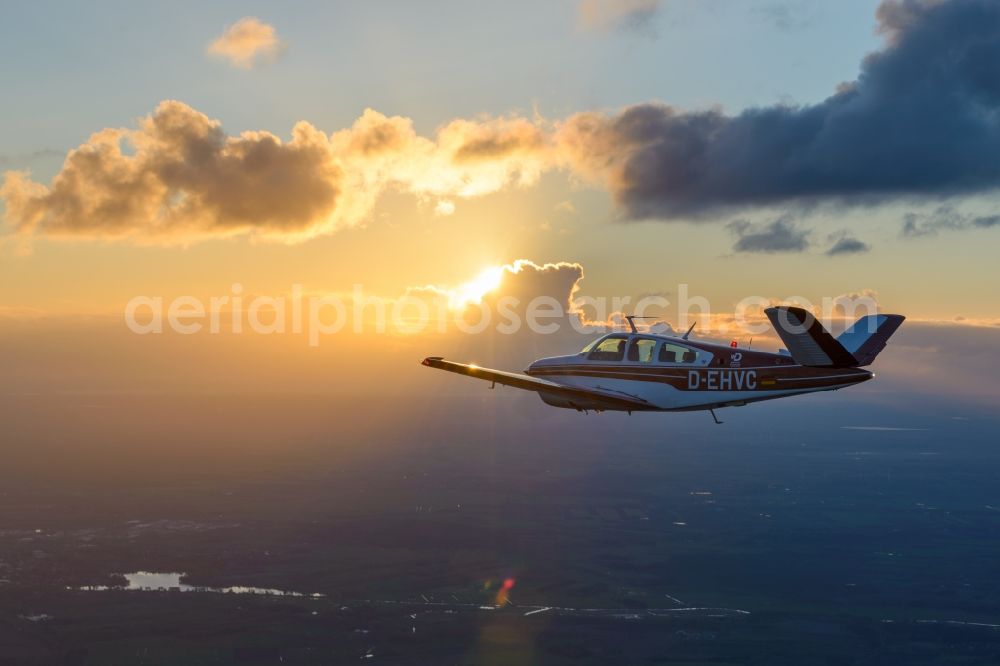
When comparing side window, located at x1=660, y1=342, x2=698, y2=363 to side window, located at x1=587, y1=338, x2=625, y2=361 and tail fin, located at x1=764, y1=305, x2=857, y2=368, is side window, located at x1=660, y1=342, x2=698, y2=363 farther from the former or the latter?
tail fin, located at x1=764, y1=305, x2=857, y2=368

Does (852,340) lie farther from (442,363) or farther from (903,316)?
(442,363)

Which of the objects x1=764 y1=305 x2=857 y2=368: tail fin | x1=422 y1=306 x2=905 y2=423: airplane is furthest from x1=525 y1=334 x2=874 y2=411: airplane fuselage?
x1=764 y1=305 x2=857 y2=368: tail fin

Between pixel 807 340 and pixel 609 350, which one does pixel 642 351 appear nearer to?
pixel 609 350

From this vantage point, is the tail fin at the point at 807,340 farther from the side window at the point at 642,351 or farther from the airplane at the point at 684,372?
the side window at the point at 642,351

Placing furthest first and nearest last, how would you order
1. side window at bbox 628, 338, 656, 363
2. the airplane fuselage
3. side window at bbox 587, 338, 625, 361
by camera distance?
side window at bbox 587, 338, 625, 361 < side window at bbox 628, 338, 656, 363 < the airplane fuselage

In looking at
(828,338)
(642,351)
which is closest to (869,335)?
(828,338)

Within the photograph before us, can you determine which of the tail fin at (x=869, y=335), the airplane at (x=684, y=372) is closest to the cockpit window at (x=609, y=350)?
the airplane at (x=684, y=372)
